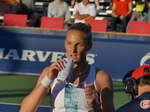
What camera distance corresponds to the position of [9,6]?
15352 millimetres

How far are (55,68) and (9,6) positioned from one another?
1257 cm

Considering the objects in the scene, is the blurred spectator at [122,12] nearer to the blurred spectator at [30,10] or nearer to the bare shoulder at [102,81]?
the blurred spectator at [30,10]

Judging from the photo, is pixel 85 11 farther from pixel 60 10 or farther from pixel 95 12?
pixel 60 10

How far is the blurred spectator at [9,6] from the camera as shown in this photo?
15109 millimetres

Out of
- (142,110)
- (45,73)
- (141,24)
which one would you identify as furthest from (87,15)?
(142,110)

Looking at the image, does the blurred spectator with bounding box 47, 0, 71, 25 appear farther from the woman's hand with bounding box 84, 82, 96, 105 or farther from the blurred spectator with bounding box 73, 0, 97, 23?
the woman's hand with bounding box 84, 82, 96, 105

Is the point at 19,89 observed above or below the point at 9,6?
below

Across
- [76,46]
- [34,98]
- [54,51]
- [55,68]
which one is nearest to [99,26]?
[54,51]

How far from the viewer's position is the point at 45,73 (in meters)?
3.50

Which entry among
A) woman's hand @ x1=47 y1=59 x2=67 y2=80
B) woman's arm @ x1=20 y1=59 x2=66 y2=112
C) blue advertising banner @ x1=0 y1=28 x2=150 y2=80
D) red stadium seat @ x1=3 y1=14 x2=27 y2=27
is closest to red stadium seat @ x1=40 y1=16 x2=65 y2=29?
red stadium seat @ x1=3 y1=14 x2=27 y2=27

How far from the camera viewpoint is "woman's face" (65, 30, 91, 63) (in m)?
3.38

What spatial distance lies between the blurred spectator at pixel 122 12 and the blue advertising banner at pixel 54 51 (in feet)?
10.8

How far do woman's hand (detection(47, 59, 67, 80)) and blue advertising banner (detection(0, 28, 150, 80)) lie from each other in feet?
25.9

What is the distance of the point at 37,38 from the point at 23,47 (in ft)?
1.49
